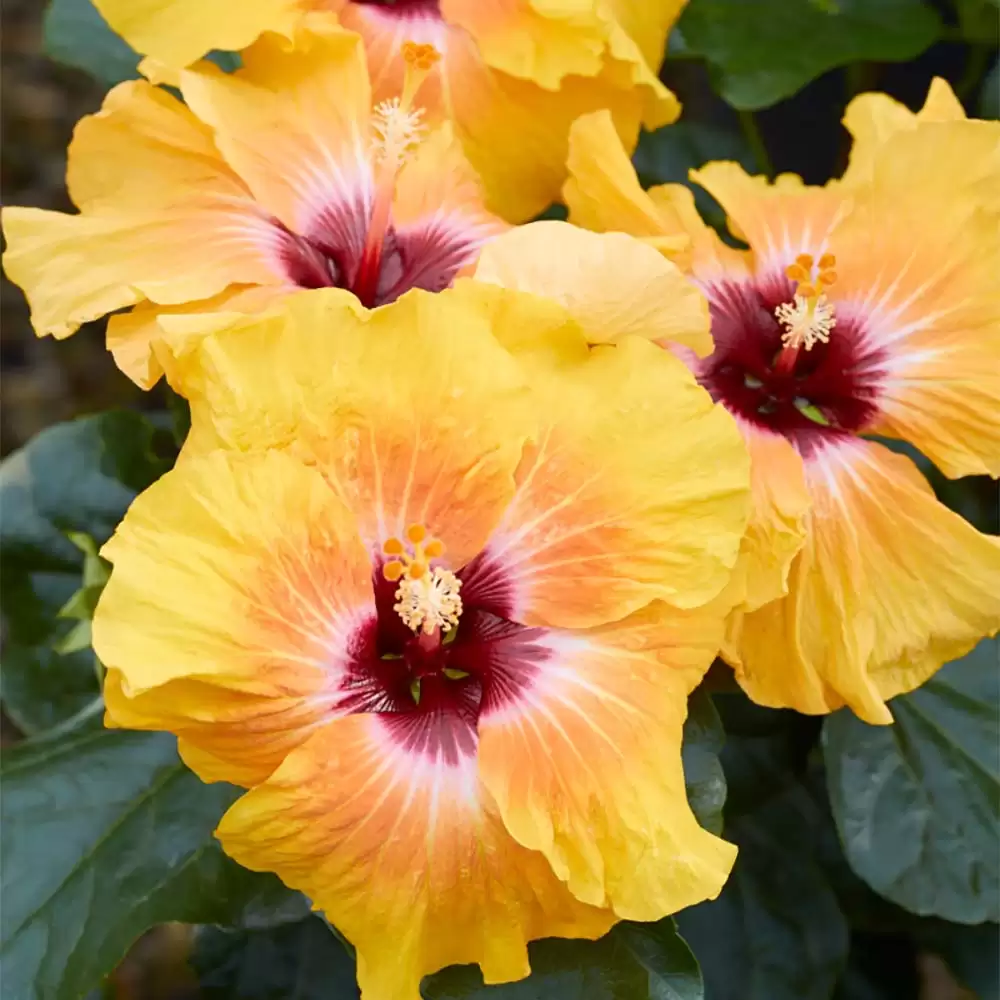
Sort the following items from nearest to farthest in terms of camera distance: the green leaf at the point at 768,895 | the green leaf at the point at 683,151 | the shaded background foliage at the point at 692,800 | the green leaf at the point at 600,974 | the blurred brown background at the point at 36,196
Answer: the green leaf at the point at 600,974 < the shaded background foliage at the point at 692,800 < the green leaf at the point at 768,895 < the green leaf at the point at 683,151 < the blurred brown background at the point at 36,196

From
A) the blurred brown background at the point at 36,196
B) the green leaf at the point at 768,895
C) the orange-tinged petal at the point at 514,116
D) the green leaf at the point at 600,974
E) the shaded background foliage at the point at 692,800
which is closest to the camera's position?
the green leaf at the point at 600,974

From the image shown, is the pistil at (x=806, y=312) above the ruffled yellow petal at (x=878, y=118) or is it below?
below

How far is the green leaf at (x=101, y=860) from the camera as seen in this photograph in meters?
0.84

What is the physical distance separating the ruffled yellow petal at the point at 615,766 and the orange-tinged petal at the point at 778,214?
0.34 m

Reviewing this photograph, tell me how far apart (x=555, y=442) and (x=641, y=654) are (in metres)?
0.14

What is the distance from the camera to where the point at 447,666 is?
2.54ft

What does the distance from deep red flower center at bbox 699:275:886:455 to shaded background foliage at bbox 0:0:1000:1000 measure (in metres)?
0.21

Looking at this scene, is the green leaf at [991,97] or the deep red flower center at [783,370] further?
the green leaf at [991,97]

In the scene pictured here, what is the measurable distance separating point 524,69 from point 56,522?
2.09ft

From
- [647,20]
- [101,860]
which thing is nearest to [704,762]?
[101,860]

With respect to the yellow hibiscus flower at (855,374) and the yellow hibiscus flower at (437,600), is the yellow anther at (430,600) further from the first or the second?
the yellow hibiscus flower at (855,374)

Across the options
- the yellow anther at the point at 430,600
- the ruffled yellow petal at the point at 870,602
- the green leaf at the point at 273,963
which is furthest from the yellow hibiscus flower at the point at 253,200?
the green leaf at the point at 273,963

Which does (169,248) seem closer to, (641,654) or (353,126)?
(353,126)

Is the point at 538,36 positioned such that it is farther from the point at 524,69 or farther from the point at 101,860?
the point at 101,860
